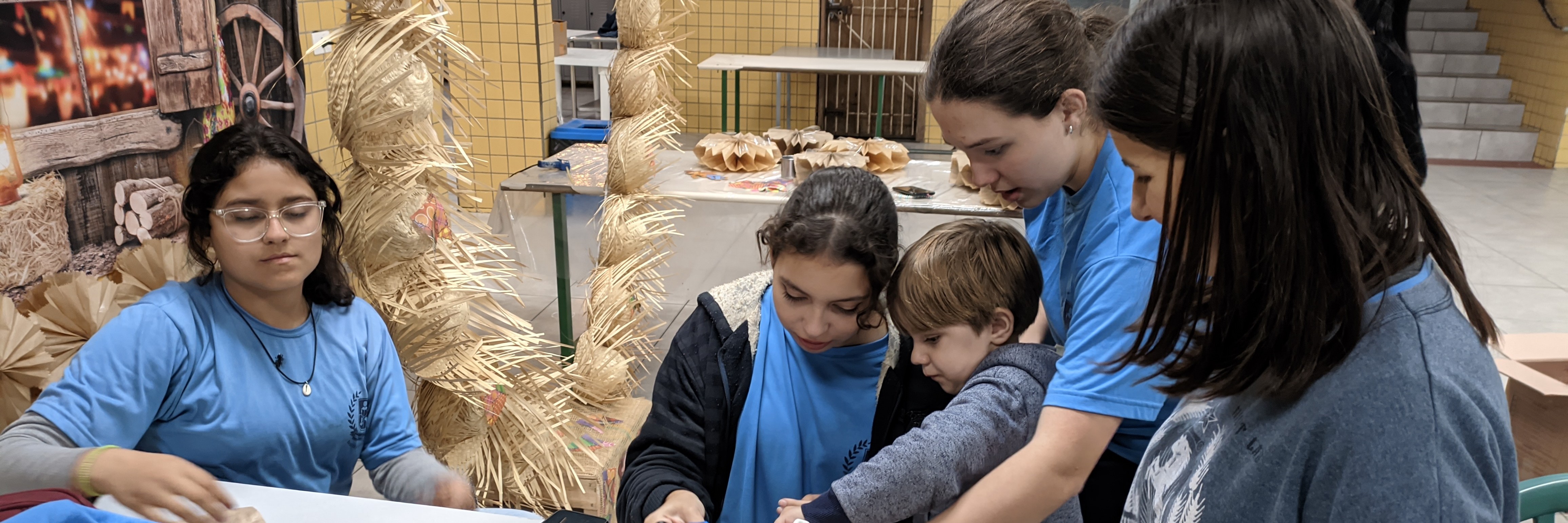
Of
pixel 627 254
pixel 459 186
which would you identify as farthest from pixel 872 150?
pixel 459 186

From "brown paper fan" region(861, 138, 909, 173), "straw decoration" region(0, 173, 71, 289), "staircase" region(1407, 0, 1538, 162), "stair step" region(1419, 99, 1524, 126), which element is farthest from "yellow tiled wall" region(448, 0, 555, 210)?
"stair step" region(1419, 99, 1524, 126)

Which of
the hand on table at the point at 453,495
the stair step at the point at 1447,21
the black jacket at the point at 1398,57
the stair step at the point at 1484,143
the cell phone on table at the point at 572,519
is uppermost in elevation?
the stair step at the point at 1447,21

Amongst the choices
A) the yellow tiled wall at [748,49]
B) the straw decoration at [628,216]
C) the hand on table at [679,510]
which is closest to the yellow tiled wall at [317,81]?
the straw decoration at [628,216]

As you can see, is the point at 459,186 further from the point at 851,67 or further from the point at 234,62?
the point at 851,67

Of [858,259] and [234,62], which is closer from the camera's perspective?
[858,259]

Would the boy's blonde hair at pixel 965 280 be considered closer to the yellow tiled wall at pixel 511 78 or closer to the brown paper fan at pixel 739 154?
the brown paper fan at pixel 739 154

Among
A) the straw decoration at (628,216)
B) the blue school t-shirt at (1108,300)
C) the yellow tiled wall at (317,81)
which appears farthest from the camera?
the straw decoration at (628,216)

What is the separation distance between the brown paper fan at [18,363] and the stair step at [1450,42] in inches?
424

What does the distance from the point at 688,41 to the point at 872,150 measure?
555cm

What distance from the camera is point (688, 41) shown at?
29.0 feet

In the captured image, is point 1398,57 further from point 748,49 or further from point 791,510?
point 748,49

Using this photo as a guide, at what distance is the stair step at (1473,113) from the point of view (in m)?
8.45

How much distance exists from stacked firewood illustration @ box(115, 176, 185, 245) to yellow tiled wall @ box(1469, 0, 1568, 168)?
400 inches

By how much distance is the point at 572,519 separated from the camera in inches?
42.7
